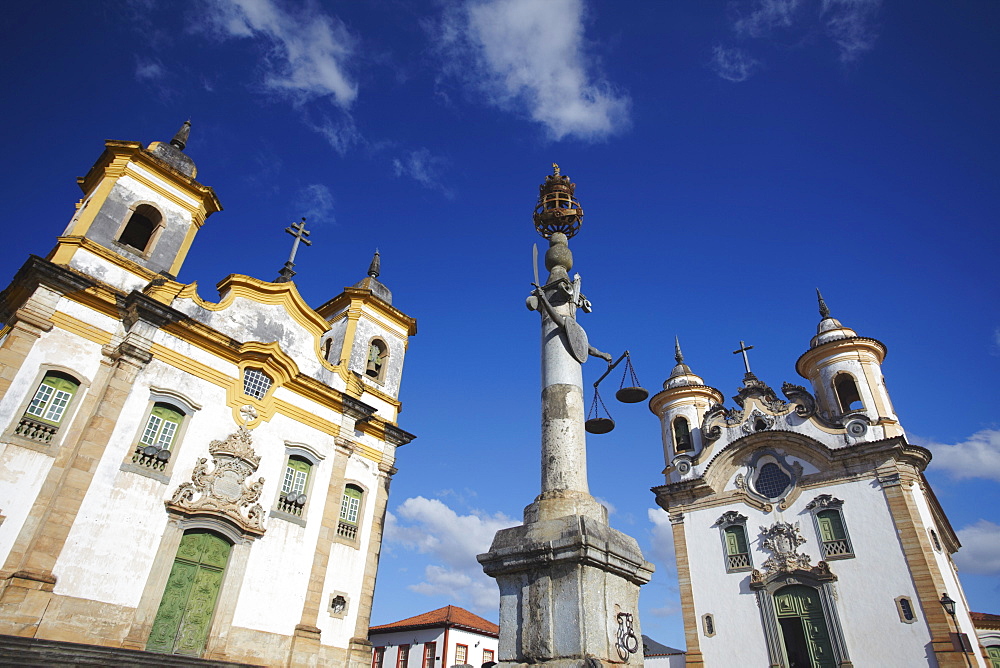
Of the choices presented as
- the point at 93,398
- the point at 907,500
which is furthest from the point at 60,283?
the point at 907,500

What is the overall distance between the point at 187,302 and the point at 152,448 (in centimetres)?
403

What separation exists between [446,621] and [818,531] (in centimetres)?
1612

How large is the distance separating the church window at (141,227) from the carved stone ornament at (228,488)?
6.06m

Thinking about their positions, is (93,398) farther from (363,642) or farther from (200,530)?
(363,642)

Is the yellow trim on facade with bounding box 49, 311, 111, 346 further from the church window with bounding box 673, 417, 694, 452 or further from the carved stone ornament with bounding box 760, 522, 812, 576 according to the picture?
the church window with bounding box 673, 417, 694, 452

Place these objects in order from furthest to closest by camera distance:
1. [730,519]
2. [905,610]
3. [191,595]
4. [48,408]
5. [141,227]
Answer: [730,519]
[905,610]
[141,227]
[191,595]
[48,408]

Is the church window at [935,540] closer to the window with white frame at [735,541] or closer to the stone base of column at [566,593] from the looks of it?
the window with white frame at [735,541]

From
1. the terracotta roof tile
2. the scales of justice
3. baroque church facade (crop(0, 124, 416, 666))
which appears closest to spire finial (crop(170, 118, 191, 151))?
baroque church facade (crop(0, 124, 416, 666))

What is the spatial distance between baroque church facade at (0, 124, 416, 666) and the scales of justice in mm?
9568

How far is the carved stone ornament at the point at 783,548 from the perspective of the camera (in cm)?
1972

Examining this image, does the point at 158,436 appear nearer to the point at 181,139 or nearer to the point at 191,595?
the point at 191,595

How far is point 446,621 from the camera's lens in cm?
2678

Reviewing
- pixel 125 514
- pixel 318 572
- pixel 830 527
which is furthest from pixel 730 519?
pixel 125 514

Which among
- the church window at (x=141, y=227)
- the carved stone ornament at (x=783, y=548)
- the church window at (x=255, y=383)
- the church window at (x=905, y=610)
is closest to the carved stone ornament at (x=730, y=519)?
the carved stone ornament at (x=783, y=548)
